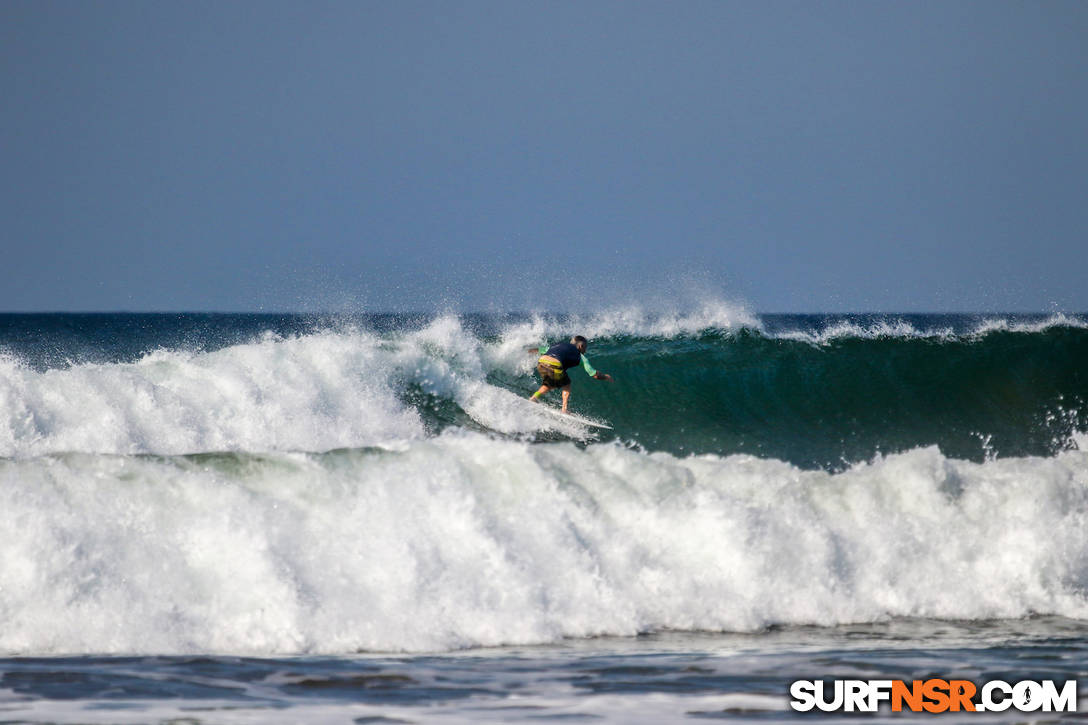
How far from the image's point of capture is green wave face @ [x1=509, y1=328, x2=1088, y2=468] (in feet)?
53.0

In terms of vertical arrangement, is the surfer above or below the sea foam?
above

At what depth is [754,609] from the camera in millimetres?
8977

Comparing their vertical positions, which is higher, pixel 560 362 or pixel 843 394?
pixel 560 362

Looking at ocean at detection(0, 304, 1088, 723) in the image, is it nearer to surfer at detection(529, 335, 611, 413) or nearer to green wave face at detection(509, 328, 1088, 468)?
green wave face at detection(509, 328, 1088, 468)

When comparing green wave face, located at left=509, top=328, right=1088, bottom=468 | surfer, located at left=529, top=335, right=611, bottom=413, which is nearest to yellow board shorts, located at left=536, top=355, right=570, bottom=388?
surfer, located at left=529, top=335, right=611, bottom=413

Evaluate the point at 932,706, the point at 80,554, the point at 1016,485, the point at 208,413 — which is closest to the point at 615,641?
the point at 932,706

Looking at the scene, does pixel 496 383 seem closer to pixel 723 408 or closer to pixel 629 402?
pixel 629 402

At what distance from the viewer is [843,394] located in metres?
17.5

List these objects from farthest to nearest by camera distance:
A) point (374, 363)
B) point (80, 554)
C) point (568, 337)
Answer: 1. point (568, 337)
2. point (374, 363)
3. point (80, 554)

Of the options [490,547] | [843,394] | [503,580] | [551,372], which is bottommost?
[503,580]

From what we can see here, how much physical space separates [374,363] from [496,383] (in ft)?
5.92

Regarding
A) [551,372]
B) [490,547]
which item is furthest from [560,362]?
[490,547]

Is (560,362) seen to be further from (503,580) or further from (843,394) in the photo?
(503,580)

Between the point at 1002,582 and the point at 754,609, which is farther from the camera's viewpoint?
the point at 1002,582
